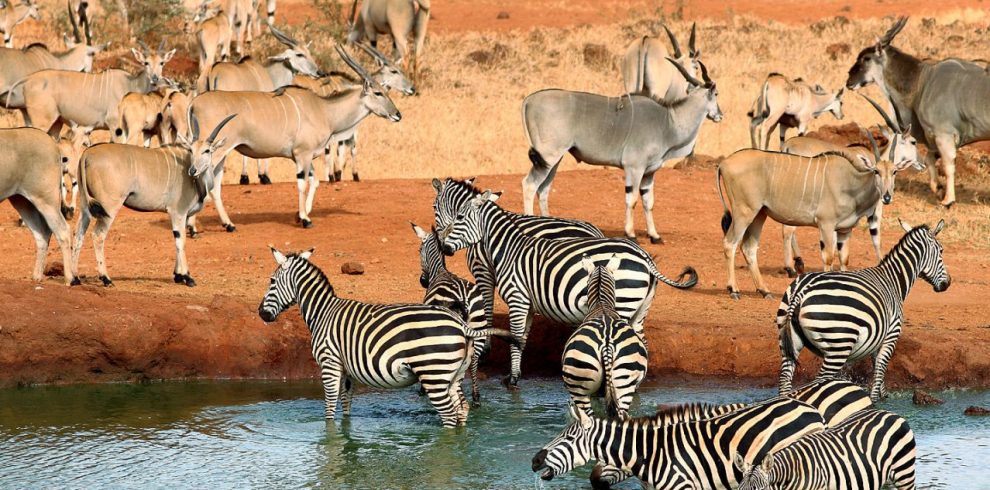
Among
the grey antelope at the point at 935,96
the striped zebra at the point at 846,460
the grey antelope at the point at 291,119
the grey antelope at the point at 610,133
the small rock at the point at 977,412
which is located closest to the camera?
the striped zebra at the point at 846,460

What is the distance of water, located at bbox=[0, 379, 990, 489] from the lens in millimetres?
8484

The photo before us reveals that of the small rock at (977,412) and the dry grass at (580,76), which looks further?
the dry grass at (580,76)

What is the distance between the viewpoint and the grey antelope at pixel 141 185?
13.5 m

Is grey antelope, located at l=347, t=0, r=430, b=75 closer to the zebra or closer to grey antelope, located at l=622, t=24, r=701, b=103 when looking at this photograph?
grey antelope, located at l=622, t=24, r=701, b=103

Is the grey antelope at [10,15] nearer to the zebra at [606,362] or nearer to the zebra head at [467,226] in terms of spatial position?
the zebra head at [467,226]

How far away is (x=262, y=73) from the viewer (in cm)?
2048

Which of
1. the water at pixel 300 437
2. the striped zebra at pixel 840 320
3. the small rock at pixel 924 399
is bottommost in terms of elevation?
the water at pixel 300 437

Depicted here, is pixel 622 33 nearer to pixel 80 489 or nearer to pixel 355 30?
pixel 355 30

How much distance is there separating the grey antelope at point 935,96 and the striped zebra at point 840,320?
32.6 ft

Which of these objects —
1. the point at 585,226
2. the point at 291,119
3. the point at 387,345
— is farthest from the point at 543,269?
the point at 291,119

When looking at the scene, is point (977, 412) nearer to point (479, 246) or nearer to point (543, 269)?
point (543, 269)

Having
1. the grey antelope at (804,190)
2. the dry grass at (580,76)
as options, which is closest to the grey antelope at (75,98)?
the dry grass at (580,76)

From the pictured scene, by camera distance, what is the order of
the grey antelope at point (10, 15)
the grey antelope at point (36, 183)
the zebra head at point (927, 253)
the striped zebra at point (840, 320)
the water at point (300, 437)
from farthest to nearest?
the grey antelope at point (10, 15) < the grey antelope at point (36, 183) < the zebra head at point (927, 253) < the striped zebra at point (840, 320) < the water at point (300, 437)

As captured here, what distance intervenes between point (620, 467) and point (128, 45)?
77.6ft
